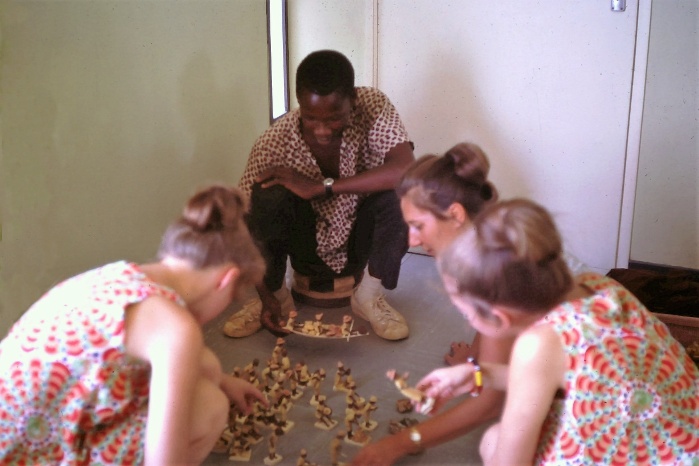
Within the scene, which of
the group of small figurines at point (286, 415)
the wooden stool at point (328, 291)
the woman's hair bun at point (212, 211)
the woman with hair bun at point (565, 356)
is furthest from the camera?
the wooden stool at point (328, 291)

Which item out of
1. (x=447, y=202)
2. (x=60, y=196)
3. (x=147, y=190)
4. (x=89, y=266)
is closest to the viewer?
(x=447, y=202)

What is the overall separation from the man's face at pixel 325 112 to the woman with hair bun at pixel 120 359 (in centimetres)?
84

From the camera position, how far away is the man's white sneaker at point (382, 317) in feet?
7.39

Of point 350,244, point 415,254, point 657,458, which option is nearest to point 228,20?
point 350,244

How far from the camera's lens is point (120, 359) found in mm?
1209

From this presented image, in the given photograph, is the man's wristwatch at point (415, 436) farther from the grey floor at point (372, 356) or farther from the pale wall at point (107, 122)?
the pale wall at point (107, 122)

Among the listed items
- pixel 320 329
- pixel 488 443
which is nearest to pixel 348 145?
pixel 320 329

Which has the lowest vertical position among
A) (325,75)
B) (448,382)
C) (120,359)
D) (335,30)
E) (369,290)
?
(369,290)

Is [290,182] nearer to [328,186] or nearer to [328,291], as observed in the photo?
[328,186]

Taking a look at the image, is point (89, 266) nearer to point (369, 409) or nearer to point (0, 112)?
point (0, 112)

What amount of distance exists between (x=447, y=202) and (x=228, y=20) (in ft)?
4.38

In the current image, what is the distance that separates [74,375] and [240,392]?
1.55 ft

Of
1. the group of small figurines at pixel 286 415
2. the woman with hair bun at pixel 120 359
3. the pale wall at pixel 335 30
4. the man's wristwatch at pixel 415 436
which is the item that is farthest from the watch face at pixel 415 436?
the pale wall at pixel 335 30

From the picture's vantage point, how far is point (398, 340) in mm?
2248
